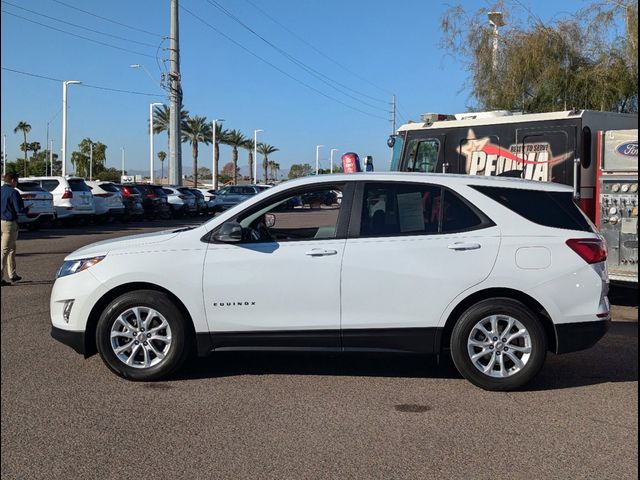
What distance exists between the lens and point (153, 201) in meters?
31.0

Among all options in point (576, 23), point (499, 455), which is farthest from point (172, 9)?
point (499, 455)

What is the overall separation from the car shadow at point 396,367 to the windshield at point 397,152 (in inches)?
239

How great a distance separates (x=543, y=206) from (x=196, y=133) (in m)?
66.5

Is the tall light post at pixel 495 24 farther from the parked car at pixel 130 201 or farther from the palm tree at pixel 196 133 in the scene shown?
the palm tree at pixel 196 133

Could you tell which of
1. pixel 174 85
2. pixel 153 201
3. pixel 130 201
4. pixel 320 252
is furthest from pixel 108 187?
pixel 320 252

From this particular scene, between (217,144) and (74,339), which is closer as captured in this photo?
(74,339)

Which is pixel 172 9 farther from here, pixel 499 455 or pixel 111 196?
pixel 499 455

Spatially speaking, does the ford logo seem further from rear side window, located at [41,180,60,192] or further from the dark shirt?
rear side window, located at [41,180,60,192]

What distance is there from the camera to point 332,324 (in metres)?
5.86

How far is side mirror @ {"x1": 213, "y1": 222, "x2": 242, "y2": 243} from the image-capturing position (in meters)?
5.88

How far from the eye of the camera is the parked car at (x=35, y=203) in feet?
70.2

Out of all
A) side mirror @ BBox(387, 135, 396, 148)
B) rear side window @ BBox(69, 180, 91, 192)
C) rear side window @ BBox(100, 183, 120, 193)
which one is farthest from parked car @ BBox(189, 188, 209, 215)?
side mirror @ BBox(387, 135, 396, 148)

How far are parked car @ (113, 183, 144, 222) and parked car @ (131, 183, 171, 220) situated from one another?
3.02ft

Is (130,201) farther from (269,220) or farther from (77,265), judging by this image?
(269,220)
